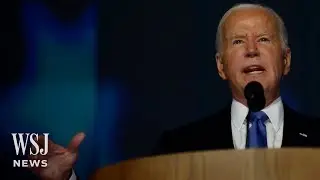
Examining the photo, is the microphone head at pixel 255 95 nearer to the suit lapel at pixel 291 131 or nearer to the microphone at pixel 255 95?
the microphone at pixel 255 95

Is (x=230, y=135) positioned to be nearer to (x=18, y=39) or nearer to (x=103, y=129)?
(x=103, y=129)

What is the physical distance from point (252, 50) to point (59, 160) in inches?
27.0

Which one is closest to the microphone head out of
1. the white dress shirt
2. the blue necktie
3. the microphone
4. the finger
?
the microphone

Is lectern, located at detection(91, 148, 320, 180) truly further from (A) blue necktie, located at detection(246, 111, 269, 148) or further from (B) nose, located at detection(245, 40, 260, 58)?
(B) nose, located at detection(245, 40, 260, 58)

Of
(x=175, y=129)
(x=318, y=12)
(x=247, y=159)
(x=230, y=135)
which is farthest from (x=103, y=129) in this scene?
(x=247, y=159)

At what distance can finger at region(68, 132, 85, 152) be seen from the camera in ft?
7.43

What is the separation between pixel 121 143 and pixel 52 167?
0.74 ft

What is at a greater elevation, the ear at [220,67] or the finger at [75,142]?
the ear at [220,67]

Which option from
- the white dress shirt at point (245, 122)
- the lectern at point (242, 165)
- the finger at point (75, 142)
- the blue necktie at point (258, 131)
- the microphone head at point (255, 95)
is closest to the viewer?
the lectern at point (242, 165)

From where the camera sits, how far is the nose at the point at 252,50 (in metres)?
2.24

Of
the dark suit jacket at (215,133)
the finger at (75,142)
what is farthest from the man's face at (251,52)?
the finger at (75,142)

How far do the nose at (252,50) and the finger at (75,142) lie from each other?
1.88ft

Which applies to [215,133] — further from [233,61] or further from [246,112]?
[233,61]

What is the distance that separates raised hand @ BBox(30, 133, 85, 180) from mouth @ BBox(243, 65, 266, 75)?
0.55 metres
